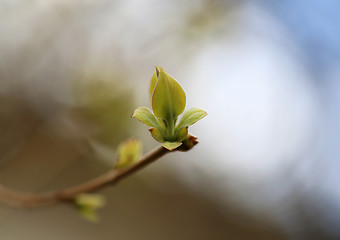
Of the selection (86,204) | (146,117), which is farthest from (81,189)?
(146,117)

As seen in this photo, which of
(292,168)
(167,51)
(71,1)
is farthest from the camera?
(292,168)

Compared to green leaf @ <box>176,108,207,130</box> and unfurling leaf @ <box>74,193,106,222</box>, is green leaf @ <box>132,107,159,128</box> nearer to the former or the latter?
green leaf @ <box>176,108,207,130</box>

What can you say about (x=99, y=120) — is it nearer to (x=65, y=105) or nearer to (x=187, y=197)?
(x=65, y=105)

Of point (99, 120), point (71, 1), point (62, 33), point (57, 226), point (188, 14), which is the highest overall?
point (188, 14)

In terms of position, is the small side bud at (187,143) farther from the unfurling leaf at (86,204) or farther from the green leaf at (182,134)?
the unfurling leaf at (86,204)

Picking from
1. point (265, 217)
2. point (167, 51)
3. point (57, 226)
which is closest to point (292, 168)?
point (265, 217)

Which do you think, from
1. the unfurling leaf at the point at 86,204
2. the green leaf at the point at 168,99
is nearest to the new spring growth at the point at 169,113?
the green leaf at the point at 168,99
